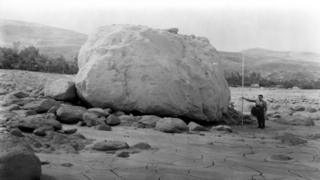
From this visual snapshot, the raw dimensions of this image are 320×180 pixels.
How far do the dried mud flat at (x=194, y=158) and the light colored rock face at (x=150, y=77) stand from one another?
0.79m

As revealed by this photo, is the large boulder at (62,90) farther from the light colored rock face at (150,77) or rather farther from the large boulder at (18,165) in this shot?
the large boulder at (18,165)

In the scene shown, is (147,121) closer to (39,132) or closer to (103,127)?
(103,127)

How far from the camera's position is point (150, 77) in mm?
6652

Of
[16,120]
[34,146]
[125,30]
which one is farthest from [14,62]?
[34,146]

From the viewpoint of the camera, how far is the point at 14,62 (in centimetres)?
1061

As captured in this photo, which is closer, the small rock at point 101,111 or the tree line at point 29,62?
the small rock at point 101,111

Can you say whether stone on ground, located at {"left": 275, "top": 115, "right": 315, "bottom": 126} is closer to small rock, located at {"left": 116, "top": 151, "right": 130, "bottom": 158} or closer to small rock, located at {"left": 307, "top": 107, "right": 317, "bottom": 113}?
small rock, located at {"left": 307, "top": 107, "right": 317, "bottom": 113}

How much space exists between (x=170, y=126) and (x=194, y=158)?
141 cm

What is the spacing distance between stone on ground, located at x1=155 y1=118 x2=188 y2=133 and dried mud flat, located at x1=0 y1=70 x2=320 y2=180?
14 cm

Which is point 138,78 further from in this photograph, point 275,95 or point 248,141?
point 275,95

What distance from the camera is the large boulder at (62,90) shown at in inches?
275

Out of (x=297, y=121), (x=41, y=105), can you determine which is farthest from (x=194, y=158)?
(x=297, y=121)

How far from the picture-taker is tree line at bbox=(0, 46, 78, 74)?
411 inches

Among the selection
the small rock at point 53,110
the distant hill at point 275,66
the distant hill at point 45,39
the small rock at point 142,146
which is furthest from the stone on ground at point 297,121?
the distant hill at point 45,39
